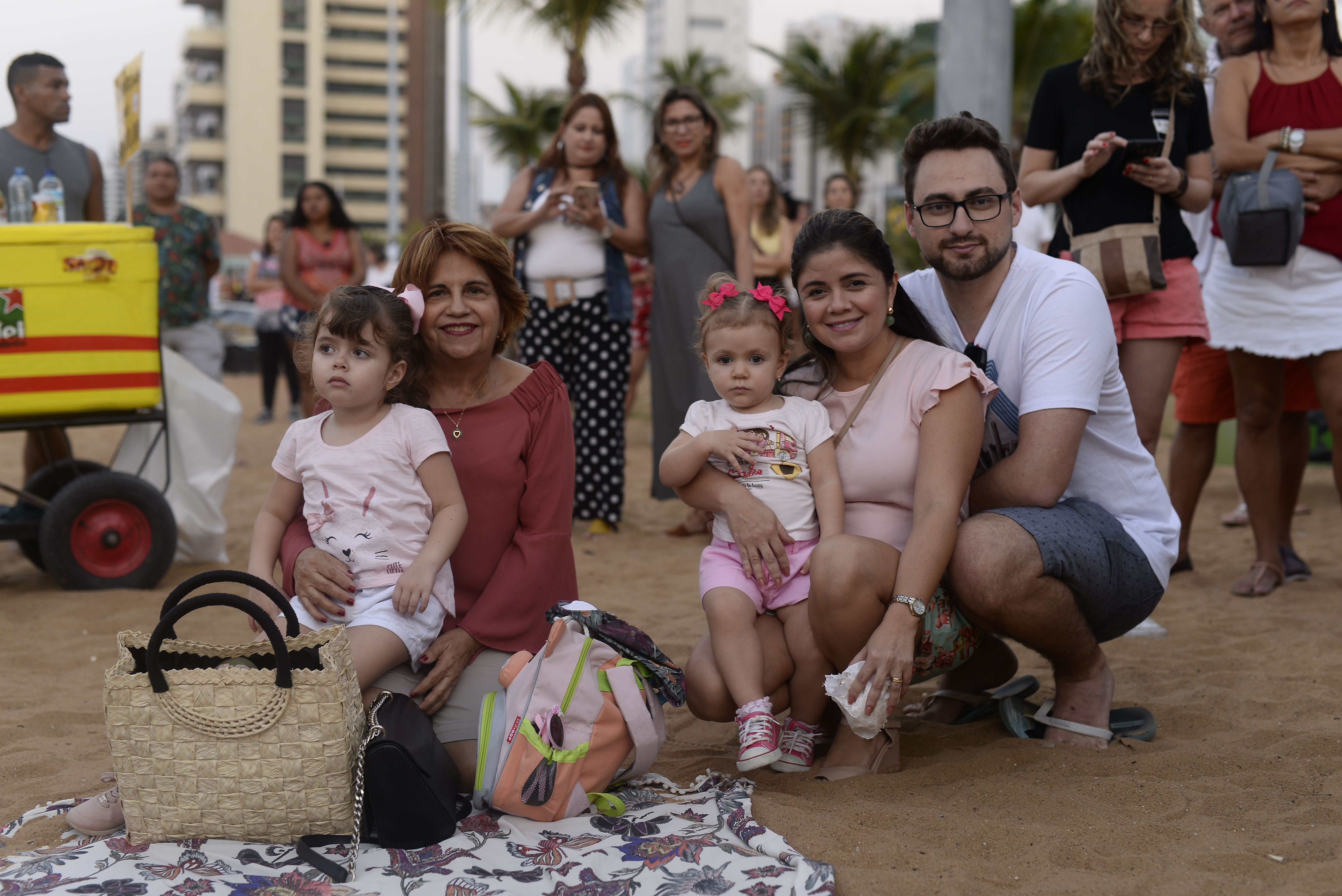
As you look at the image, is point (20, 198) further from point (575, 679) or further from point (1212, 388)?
point (1212, 388)

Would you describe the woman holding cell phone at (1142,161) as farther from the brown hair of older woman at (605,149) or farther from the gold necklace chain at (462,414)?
the brown hair of older woman at (605,149)

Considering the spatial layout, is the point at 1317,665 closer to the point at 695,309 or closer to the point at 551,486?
the point at 551,486

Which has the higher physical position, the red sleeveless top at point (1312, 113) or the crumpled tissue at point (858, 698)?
the red sleeveless top at point (1312, 113)

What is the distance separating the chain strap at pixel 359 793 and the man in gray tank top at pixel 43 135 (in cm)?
380

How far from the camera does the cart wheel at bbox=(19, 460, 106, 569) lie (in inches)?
187

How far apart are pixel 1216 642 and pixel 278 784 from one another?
10.1ft

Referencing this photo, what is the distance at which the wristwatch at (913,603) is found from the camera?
97.5 inches

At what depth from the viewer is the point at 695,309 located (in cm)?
567

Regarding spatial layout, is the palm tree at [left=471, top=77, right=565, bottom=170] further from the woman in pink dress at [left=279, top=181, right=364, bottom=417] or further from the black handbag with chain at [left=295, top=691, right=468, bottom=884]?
the black handbag with chain at [left=295, top=691, right=468, bottom=884]

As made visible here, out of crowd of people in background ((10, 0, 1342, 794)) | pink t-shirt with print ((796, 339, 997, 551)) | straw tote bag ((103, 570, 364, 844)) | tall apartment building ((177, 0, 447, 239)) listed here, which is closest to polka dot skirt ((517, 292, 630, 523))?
crowd of people in background ((10, 0, 1342, 794))

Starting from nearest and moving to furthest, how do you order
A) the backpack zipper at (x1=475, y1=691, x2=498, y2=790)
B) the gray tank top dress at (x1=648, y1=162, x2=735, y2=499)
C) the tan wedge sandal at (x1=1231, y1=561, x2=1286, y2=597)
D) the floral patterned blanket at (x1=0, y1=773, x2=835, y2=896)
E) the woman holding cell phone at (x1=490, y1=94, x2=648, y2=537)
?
the floral patterned blanket at (x1=0, y1=773, x2=835, y2=896) < the backpack zipper at (x1=475, y1=691, x2=498, y2=790) < the tan wedge sandal at (x1=1231, y1=561, x2=1286, y2=597) < the woman holding cell phone at (x1=490, y1=94, x2=648, y2=537) < the gray tank top dress at (x1=648, y1=162, x2=735, y2=499)

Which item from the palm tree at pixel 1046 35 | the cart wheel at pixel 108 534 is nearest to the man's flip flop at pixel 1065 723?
the cart wheel at pixel 108 534

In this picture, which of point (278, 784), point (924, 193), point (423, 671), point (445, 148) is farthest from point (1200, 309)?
point (445, 148)

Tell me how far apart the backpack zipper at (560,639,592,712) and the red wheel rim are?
9.41 ft
